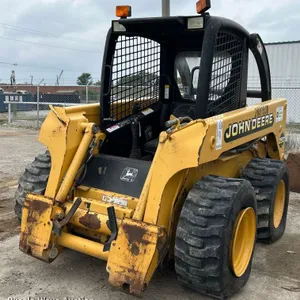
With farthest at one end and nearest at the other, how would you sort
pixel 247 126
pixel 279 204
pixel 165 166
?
pixel 279 204 → pixel 247 126 → pixel 165 166

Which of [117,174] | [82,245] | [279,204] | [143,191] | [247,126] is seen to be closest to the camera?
[143,191]

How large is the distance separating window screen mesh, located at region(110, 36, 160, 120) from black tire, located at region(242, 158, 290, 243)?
1394mm

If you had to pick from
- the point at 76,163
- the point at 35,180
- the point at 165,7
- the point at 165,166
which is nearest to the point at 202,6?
the point at 165,166

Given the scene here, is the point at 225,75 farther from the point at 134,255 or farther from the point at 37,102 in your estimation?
the point at 37,102

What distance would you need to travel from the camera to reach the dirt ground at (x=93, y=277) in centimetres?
352

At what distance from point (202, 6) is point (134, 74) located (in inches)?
51.6

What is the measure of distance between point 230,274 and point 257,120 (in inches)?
67.5

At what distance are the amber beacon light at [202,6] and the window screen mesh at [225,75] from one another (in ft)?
1.05

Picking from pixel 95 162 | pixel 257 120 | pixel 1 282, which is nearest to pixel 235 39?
pixel 257 120

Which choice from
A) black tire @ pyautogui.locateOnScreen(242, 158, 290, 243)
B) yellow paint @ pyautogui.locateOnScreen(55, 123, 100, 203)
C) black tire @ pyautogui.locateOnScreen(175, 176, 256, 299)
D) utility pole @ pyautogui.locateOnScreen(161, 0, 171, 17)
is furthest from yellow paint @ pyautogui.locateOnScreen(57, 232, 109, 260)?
utility pole @ pyautogui.locateOnScreen(161, 0, 171, 17)

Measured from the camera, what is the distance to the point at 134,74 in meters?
4.79

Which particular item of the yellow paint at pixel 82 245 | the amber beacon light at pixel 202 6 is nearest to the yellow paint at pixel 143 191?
the yellow paint at pixel 82 245

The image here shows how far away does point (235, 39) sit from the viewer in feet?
14.2

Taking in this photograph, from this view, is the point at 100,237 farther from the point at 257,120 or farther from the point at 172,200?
the point at 257,120
